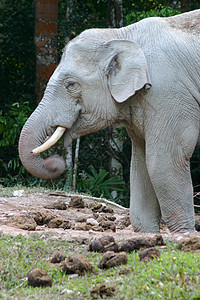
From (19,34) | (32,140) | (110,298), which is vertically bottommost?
(110,298)

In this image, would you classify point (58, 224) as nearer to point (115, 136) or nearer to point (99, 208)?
point (99, 208)

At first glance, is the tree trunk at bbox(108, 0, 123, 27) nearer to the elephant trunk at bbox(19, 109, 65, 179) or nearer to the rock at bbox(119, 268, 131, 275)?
the elephant trunk at bbox(19, 109, 65, 179)

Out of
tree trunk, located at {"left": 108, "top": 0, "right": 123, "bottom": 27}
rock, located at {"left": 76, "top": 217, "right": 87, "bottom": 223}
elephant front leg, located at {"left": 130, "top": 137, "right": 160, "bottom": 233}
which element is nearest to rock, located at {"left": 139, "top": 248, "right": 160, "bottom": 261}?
elephant front leg, located at {"left": 130, "top": 137, "right": 160, "bottom": 233}

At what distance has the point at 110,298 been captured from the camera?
11.8 ft

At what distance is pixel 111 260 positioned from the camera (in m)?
4.19

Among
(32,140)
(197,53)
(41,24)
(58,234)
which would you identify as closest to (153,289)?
(58,234)

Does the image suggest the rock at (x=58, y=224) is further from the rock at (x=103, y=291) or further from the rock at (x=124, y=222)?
the rock at (x=103, y=291)

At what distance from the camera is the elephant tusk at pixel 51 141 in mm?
5367

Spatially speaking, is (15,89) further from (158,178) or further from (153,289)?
(153,289)

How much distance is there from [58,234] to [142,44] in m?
2.07

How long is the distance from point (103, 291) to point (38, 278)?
0.58 m

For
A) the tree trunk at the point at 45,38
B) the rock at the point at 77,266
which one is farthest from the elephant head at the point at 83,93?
the tree trunk at the point at 45,38

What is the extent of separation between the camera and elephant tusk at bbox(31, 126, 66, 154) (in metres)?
5.37

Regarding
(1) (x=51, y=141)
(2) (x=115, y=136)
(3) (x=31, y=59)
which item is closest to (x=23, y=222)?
(1) (x=51, y=141)
